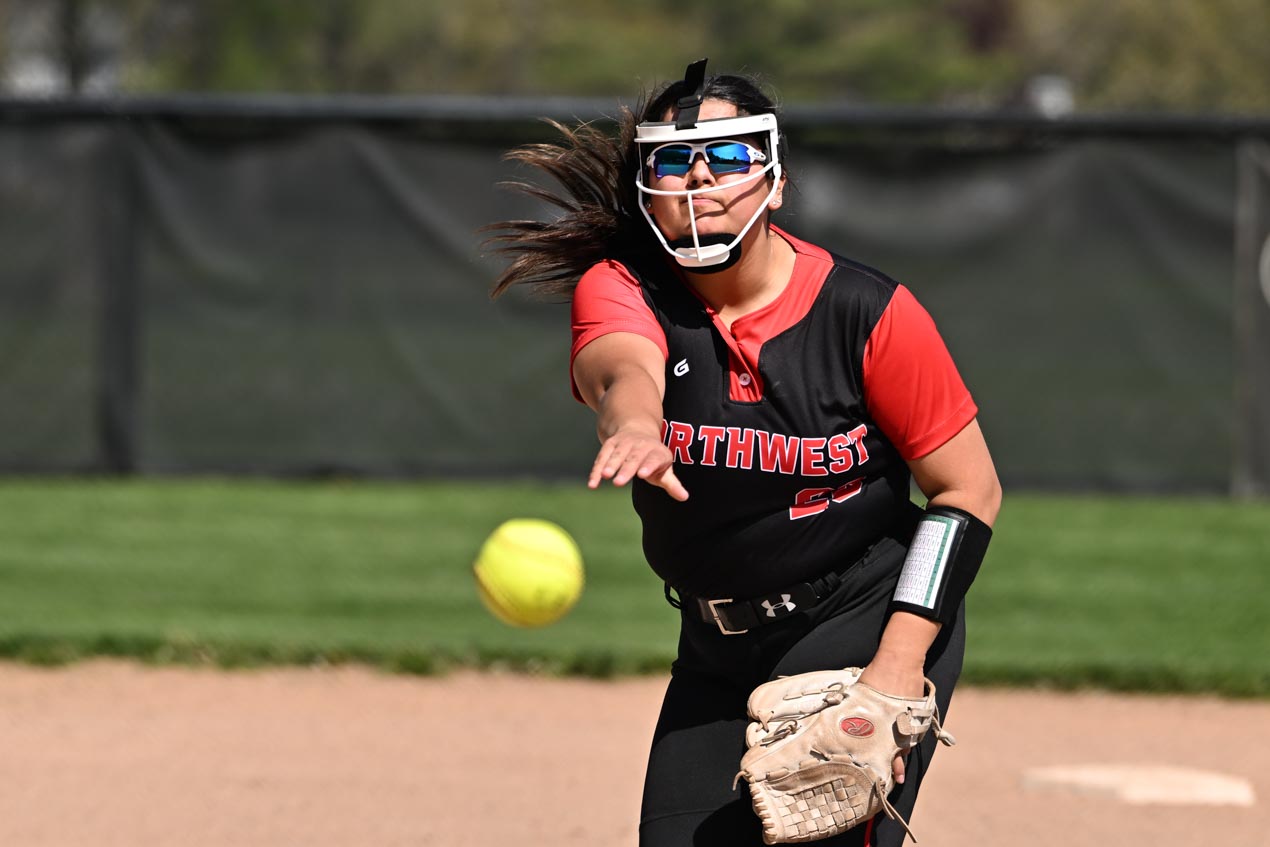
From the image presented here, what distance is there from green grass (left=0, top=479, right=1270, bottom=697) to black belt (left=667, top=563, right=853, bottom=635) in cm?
358

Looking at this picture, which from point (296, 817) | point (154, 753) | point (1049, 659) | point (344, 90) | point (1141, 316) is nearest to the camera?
point (296, 817)

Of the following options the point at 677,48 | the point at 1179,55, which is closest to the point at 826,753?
the point at 1179,55

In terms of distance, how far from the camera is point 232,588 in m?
7.73

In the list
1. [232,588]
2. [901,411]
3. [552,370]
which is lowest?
[232,588]

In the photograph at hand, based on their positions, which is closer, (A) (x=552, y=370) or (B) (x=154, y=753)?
(B) (x=154, y=753)

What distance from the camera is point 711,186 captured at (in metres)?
2.98

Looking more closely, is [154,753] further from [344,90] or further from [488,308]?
[344,90]

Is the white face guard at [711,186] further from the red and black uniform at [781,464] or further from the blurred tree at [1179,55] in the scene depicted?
the blurred tree at [1179,55]

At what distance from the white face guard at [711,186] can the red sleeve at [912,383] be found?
31 centimetres

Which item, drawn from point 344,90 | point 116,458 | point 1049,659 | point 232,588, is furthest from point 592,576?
point 344,90

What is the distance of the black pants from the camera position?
3.07 m

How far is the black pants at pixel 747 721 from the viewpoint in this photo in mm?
3072

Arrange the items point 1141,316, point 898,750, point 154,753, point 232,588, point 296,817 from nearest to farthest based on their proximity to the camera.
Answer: point 898,750
point 296,817
point 154,753
point 232,588
point 1141,316

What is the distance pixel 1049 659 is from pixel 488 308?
435 cm
